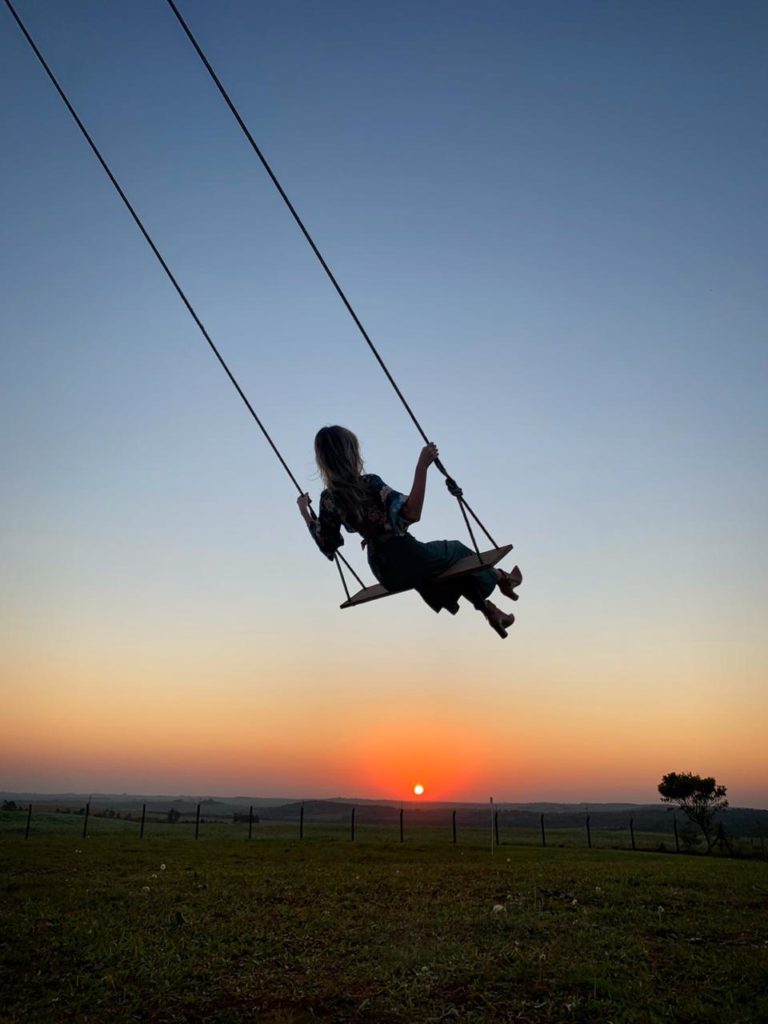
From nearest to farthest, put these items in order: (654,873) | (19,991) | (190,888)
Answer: (19,991) < (190,888) < (654,873)

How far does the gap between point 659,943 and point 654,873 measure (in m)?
6.90

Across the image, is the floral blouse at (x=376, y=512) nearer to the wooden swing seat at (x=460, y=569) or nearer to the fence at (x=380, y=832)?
the wooden swing seat at (x=460, y=569)

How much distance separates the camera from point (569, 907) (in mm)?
10562

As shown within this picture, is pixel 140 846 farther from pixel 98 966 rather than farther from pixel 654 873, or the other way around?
pixel 98 966

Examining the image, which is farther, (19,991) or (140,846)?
(140,846)

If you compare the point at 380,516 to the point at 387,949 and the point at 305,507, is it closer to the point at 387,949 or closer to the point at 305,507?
the point at 305,507

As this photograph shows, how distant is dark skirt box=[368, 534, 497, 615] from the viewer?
6.38 m

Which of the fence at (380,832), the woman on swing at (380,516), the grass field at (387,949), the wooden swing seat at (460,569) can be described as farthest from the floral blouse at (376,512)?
the fence at (380,832)

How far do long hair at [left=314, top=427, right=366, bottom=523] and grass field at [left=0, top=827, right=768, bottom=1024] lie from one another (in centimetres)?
418

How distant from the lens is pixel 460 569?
6.31 m

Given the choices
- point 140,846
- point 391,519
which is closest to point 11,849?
point 140,846

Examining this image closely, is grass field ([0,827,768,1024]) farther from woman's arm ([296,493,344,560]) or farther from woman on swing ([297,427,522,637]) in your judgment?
woman's arm ([296,493,344,560])

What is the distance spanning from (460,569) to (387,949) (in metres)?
4.64

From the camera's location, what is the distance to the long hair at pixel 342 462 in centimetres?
627
